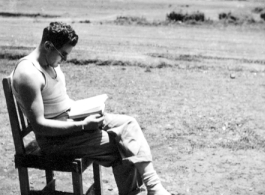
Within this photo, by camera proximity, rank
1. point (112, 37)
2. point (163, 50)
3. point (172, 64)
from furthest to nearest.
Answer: point (112, 37) < point (163, 50) < point (172, 64)

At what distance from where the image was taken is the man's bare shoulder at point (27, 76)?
2832 mm

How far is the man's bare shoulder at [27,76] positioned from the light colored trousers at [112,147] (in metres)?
0.47

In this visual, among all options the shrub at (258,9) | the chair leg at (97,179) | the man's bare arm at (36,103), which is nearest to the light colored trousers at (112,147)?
the man's bare arm at (36,103)

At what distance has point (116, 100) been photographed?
20.8 ft

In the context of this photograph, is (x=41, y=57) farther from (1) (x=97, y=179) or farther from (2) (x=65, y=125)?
(1) (x=97, y=179)

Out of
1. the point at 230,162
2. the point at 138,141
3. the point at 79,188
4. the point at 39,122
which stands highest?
the point at 39,122

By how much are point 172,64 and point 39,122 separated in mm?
5762

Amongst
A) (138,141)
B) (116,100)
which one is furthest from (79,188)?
(116,100)

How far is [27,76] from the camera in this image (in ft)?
9.29

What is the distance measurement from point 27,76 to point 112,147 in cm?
78

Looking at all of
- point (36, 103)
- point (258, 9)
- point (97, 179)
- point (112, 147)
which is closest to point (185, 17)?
point (258, 9)

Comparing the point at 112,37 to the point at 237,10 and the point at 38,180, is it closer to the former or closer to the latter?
the point at 237,10

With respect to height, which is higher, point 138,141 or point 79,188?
point 138,141

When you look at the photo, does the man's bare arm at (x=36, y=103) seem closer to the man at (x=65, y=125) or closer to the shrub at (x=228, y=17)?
the man at (x=65, y=125)
